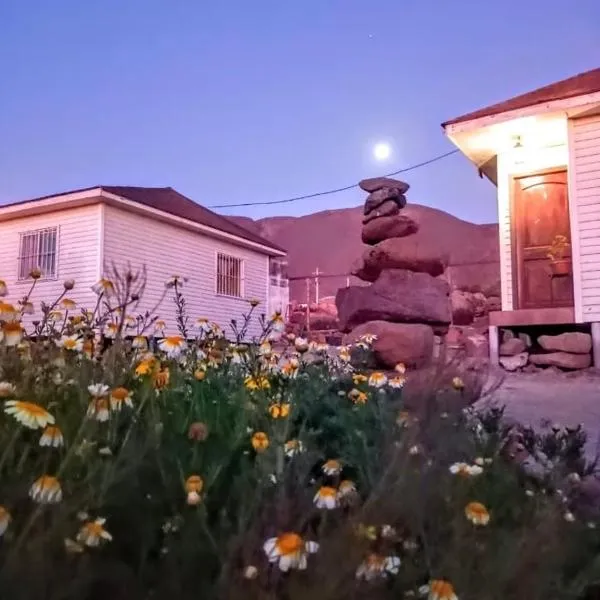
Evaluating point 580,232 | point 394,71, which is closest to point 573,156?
point 580,232

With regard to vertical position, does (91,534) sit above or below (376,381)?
below

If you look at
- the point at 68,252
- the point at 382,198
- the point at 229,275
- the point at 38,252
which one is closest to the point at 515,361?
the point at 382,198

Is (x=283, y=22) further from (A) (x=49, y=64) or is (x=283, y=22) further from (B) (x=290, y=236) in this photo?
(B) (x=290, y=236)

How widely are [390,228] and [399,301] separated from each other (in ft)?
3.55

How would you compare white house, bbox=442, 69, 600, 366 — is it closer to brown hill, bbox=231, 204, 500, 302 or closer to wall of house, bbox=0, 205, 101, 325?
wall of house, bbox=0, 205, 101, 325

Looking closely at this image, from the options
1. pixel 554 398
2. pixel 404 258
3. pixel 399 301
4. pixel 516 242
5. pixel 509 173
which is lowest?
pixel 554 398

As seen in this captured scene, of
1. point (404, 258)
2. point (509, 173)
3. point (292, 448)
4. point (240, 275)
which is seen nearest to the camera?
point (292, 448)

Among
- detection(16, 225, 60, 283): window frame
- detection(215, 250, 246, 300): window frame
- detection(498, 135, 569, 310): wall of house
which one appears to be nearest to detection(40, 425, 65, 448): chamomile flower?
detection(498, 135, 569, 310): wall of house

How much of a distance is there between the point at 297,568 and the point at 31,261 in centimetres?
1490

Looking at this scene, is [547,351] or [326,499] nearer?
[326,499]

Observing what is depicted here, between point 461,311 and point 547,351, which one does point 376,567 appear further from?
point 461,311

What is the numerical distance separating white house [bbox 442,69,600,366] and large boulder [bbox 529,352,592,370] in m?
0.14

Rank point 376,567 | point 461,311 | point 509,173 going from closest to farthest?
point 376,567 → point 509,173 → point 461,311

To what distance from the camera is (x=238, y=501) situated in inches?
53.0
